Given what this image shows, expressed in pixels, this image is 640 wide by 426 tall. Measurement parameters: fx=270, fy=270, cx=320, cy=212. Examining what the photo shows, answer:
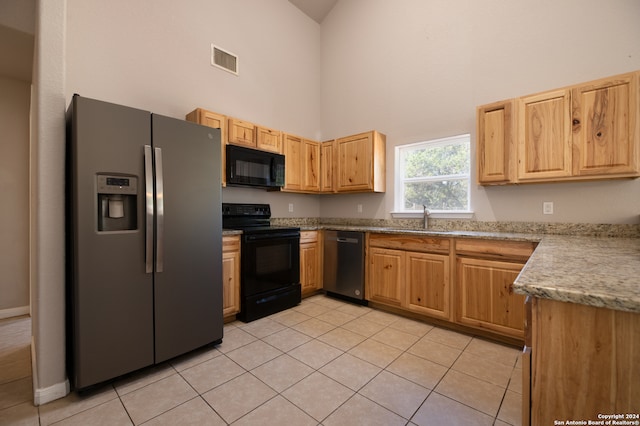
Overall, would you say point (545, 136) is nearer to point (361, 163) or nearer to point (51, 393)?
point (361, 163)

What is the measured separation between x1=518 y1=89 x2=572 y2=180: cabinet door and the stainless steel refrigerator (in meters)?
2.77

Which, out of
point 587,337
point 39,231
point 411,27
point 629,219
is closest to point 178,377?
point 39,231

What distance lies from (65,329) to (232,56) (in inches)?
132

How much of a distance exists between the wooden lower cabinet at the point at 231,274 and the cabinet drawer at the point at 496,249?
225 centimetres

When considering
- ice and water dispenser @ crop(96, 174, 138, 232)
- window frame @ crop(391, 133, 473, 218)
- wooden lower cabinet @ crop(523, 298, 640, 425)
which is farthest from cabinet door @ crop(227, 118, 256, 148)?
wooden lower cabinet @ crop(523, 298, 640, 425)

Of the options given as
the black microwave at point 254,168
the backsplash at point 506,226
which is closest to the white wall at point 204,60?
the black microwave at point 254,168

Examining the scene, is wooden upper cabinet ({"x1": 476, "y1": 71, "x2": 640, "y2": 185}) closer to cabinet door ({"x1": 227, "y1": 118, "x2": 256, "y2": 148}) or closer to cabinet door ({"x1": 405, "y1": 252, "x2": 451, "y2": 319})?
cabinet door ({"x1": 405, "y1": 252, "x2": 451, "y2": 319})

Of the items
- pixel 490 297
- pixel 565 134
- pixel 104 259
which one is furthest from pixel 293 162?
pixel 565 134

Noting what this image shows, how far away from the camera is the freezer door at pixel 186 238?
6.59 feet

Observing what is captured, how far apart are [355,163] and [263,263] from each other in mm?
1869

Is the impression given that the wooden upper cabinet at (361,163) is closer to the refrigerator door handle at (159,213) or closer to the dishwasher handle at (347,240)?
the dishwasher handle at (347,240)

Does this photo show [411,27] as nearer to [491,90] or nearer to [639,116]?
[491,90]

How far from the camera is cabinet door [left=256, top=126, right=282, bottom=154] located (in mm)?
3395

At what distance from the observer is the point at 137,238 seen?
1900 mm
